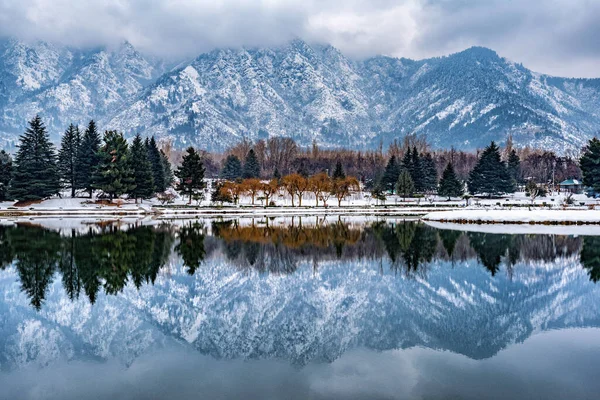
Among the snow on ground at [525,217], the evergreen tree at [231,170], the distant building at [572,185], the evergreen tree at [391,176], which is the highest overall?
the evergreen tree at [231,170]

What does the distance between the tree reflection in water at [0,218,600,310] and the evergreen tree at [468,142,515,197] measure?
62.3 metres

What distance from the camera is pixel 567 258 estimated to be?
1104 inches

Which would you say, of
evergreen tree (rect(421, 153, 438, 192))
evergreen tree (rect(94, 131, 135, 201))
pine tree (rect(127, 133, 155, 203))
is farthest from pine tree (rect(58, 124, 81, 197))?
evergreen tree (rect(421, 153, 438, 192))

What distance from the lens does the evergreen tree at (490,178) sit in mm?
101562

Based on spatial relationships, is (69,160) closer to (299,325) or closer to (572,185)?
(299,325)

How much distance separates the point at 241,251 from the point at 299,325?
16.6 metres

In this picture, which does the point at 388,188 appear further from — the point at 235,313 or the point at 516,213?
the point at 235,313

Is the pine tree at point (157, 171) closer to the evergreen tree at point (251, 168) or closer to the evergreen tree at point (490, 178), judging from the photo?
the evergreen tree at point (251, 168)

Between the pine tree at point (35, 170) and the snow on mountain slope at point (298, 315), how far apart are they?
60.2 metres

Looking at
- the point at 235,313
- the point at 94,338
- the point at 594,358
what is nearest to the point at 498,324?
the point at 594,358

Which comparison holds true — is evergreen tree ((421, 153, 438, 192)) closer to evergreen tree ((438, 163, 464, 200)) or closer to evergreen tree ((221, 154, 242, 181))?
evergreen tree ((438, 163, 464, 200))

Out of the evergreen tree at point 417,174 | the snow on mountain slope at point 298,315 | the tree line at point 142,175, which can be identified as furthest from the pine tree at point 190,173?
the snow on mountain slope at point 298,315

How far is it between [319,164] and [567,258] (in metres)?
147

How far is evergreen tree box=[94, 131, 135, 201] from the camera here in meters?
78.4
